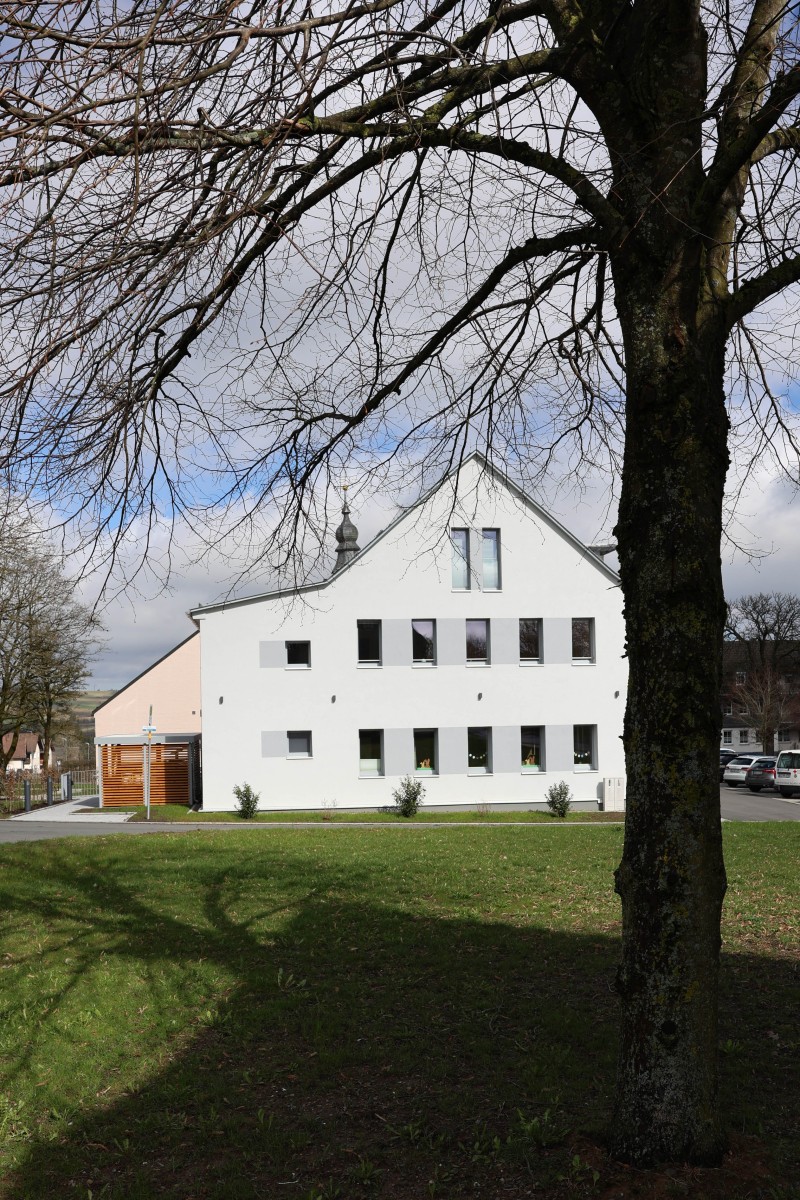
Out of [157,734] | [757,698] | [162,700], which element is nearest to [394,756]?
[157,734]

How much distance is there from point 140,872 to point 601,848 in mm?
7197

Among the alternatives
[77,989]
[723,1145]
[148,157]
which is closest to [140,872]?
[77,989]

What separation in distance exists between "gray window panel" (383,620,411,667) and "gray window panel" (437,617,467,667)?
100cm

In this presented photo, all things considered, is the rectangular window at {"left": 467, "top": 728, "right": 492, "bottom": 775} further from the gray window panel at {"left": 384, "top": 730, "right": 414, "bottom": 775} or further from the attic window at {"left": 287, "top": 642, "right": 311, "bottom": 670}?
the attic window at {"left": 287, "top": 642, "right": 311, "bottom": 670}

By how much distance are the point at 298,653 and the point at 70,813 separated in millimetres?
9059

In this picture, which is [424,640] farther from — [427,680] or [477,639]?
[477,639]

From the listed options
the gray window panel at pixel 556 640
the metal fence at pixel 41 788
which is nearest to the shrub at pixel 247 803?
the metal fence at pixel 41 788

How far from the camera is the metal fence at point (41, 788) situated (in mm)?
31531

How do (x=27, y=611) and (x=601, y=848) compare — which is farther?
(x=27, y=611)

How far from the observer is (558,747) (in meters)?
29.7

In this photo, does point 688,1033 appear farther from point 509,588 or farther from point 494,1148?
point 509,588

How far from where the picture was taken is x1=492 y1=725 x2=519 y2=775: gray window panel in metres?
29.5

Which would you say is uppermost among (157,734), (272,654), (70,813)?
(272,654)

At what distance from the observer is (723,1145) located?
4098mm
